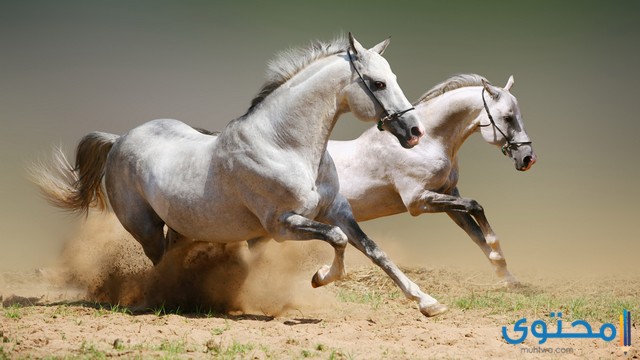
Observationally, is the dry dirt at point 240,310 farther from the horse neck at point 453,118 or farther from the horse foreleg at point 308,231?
the horse neck at point 453,118

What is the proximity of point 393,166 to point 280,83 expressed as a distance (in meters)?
1.84

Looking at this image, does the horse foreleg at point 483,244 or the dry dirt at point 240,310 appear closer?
the dry dirt at point 240,310

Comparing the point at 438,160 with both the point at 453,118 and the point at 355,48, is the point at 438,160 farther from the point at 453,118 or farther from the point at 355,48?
the point at 355,48

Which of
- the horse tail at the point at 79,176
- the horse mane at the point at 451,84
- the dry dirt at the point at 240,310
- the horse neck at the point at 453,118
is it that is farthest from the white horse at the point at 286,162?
the horse mane at the point at 451,84

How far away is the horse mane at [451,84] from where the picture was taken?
23.1ft

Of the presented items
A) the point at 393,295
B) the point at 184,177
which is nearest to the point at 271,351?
the point at 184,177

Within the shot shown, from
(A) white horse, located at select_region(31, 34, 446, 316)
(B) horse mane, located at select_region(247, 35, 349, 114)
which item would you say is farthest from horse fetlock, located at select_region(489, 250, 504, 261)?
(B) horse mane, located at select_region(247, 35, 349, 114)

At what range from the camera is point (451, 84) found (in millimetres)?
7055

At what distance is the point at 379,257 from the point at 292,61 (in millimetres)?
1410

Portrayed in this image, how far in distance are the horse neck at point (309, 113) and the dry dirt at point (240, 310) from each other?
1.13m

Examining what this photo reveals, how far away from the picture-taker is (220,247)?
19.0 ft

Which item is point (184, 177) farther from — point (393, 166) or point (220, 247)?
point (393, 166)

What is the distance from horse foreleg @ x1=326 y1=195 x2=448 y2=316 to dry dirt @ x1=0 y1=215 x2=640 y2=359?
150mm

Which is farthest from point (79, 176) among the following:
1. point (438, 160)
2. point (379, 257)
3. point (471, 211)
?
point (471, 211)
